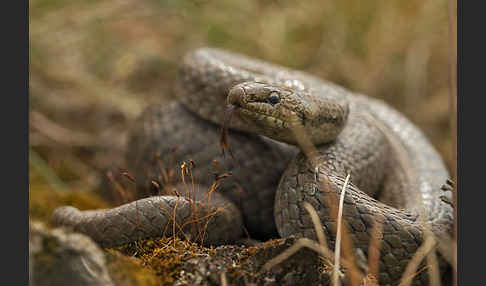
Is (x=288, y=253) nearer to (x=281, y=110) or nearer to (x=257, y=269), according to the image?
(x=257, y=269)

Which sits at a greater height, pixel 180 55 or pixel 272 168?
pixel 180 55

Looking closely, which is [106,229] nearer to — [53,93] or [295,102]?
[295,102]

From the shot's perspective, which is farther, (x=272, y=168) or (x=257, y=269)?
(x=272, y=168)

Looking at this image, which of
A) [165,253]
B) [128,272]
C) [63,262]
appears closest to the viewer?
[63,262]

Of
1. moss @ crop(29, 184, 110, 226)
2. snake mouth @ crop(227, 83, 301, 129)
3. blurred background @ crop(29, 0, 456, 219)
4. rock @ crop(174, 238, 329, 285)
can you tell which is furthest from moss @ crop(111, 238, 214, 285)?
blurred background @ crop(29, 0, 456, 219)

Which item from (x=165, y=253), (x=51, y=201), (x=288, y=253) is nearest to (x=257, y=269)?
(x=288, y=253)

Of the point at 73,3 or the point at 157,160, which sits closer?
the point at 157,160

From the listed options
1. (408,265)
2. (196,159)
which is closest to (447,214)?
(408,265)

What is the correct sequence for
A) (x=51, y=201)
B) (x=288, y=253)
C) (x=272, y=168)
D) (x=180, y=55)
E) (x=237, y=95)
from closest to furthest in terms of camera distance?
1. (x=288, y=253)
2. (x=237, y=95)
3. (x=272, y=168)
4. (x=51, y=201)
5. (x=180, y=55)

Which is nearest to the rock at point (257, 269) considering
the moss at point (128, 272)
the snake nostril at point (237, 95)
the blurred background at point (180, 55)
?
the moss at point (128, 272)
